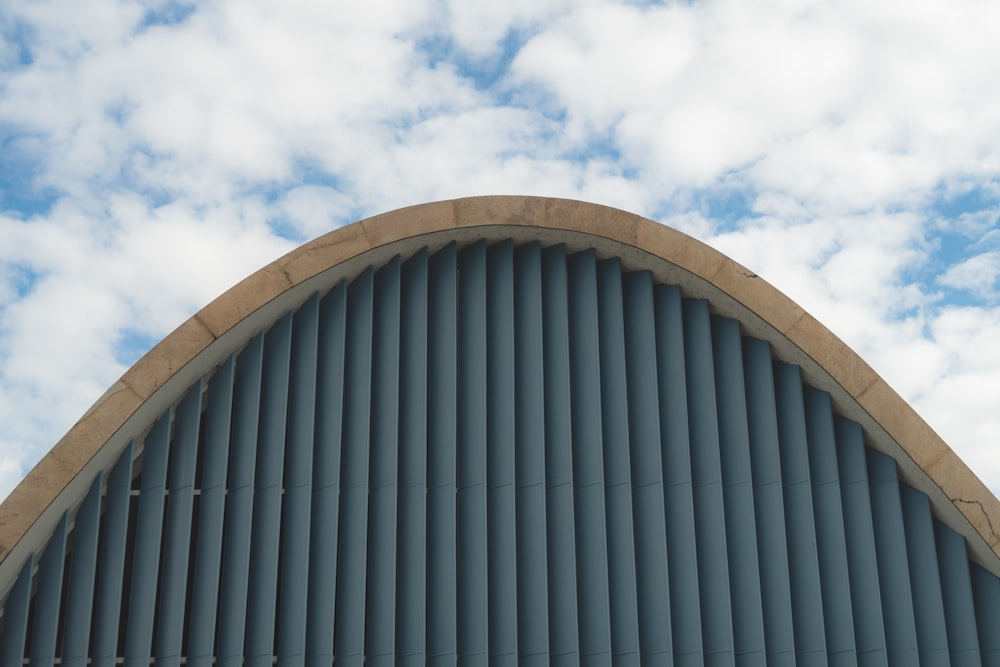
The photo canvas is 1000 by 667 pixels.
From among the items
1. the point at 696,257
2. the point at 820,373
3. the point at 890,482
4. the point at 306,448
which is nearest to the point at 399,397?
the point at 306,448

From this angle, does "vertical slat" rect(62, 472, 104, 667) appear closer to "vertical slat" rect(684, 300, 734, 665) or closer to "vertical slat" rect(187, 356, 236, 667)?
"vertical slat" rect(187, 356, 236, 667)

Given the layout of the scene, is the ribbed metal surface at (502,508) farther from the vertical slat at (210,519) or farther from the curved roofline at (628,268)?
the curved roofline at (628,268)

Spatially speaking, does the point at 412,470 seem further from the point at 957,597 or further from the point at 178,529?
the point at 957,597

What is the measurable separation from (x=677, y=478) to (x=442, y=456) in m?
3.35

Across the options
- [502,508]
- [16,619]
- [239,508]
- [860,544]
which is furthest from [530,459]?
[16,619]

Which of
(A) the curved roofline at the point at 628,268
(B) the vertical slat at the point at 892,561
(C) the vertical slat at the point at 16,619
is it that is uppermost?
(A) the curved roofline at the point at 628,268

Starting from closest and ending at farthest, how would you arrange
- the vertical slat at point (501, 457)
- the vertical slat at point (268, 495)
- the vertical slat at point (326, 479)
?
the vertical slat at point (268, 495) < the vertical slat at point (326, 479) < the vertical slat at point (501, 457)

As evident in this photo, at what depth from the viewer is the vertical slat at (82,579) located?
14320 mm

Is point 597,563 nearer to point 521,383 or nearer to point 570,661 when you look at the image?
point 570,661

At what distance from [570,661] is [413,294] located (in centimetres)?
542

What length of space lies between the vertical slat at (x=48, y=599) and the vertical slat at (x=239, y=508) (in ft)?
6.31

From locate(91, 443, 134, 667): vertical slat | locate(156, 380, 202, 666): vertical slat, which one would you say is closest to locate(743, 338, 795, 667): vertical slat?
locate(156, 380, 202, 666): vertical slat

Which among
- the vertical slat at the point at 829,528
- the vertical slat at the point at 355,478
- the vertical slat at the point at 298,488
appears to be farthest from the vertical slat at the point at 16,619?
the vertical slat at the point at 829,528

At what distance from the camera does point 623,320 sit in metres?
17.7
